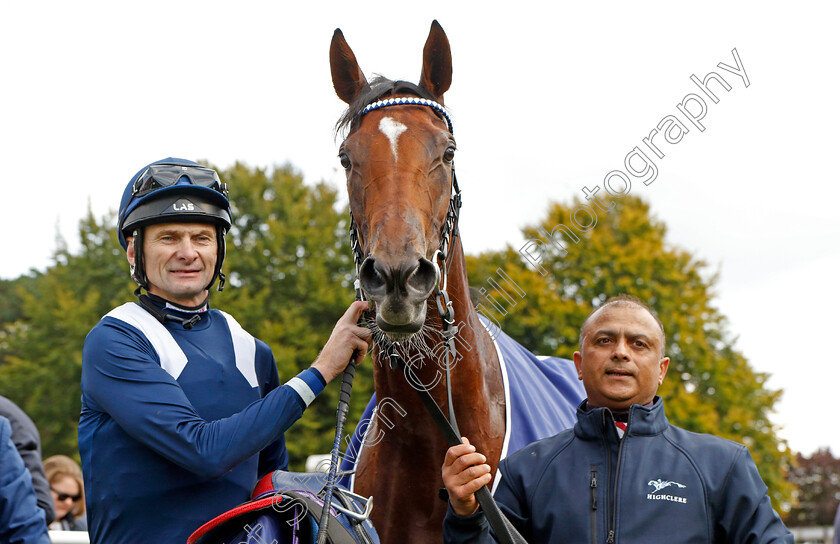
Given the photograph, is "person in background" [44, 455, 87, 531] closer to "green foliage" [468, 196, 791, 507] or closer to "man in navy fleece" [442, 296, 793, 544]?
"man in navy fleece" [442, 296, 793, 544]

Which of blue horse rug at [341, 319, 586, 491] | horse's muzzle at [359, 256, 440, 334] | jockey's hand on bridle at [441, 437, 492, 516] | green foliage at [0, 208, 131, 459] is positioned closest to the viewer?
jockey's hand on bridle at [441, 437, 492, 516]

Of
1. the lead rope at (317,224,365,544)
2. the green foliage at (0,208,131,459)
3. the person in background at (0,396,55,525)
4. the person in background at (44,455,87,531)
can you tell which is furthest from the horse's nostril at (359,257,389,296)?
the green foliage at (0,208,131,459)

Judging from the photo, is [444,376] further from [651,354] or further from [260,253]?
[260,253]

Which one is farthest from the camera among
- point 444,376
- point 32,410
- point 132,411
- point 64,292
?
point 64,292

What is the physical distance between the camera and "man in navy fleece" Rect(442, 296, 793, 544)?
2389mm

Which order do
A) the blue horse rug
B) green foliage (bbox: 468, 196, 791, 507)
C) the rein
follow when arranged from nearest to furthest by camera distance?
the rein < the blue horse rug < green foliage (bbox: 468, 196, 791, 507)

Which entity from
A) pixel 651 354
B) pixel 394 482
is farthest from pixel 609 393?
pixel 394 482

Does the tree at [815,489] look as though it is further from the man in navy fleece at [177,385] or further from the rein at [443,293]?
the man in navy fleece at [177,385]

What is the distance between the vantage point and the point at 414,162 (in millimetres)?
2816

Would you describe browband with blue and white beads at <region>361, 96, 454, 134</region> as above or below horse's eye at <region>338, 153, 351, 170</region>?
above

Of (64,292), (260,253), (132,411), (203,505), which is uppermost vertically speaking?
(260,253)

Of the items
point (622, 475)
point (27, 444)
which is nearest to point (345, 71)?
point (622, 475)

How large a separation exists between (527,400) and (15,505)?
7.71 feet

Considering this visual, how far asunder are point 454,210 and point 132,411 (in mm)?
1408
